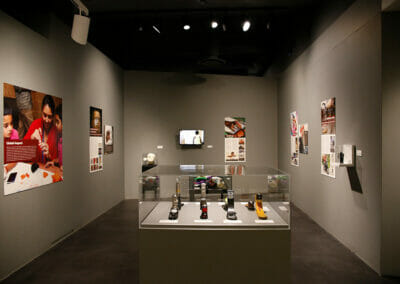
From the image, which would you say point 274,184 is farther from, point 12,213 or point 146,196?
point 12,213

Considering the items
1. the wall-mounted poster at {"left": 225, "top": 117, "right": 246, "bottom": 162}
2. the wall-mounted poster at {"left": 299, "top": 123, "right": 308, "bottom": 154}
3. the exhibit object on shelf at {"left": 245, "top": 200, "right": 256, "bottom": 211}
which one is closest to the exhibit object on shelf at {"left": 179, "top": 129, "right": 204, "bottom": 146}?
the wall-mounted poster at {"left": 225, "top": 117, "right": 246, "bottom": 162}

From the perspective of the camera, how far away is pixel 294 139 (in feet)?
19.3

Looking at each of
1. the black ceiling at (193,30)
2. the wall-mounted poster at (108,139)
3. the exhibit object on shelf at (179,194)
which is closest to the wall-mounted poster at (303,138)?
the black ceiling at (193,30)

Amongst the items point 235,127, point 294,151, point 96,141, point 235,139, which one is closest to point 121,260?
A: point 96,141

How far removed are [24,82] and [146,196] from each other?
2.12 m

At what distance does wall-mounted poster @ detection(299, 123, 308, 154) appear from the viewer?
5.19m

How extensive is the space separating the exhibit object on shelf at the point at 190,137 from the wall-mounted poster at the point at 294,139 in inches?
84.6

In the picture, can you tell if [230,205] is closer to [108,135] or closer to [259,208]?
[259,208]

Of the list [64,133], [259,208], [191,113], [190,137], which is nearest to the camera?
[259,208]

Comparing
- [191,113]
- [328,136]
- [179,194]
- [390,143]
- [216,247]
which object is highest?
[191,113]

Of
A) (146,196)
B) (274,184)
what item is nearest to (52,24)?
(146,196)

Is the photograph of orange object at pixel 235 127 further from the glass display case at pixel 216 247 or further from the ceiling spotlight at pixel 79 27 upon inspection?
the glass display case at pixel 216 247

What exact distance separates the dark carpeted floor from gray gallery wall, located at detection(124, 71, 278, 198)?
2656 mm

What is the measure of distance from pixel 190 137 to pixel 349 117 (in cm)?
392
